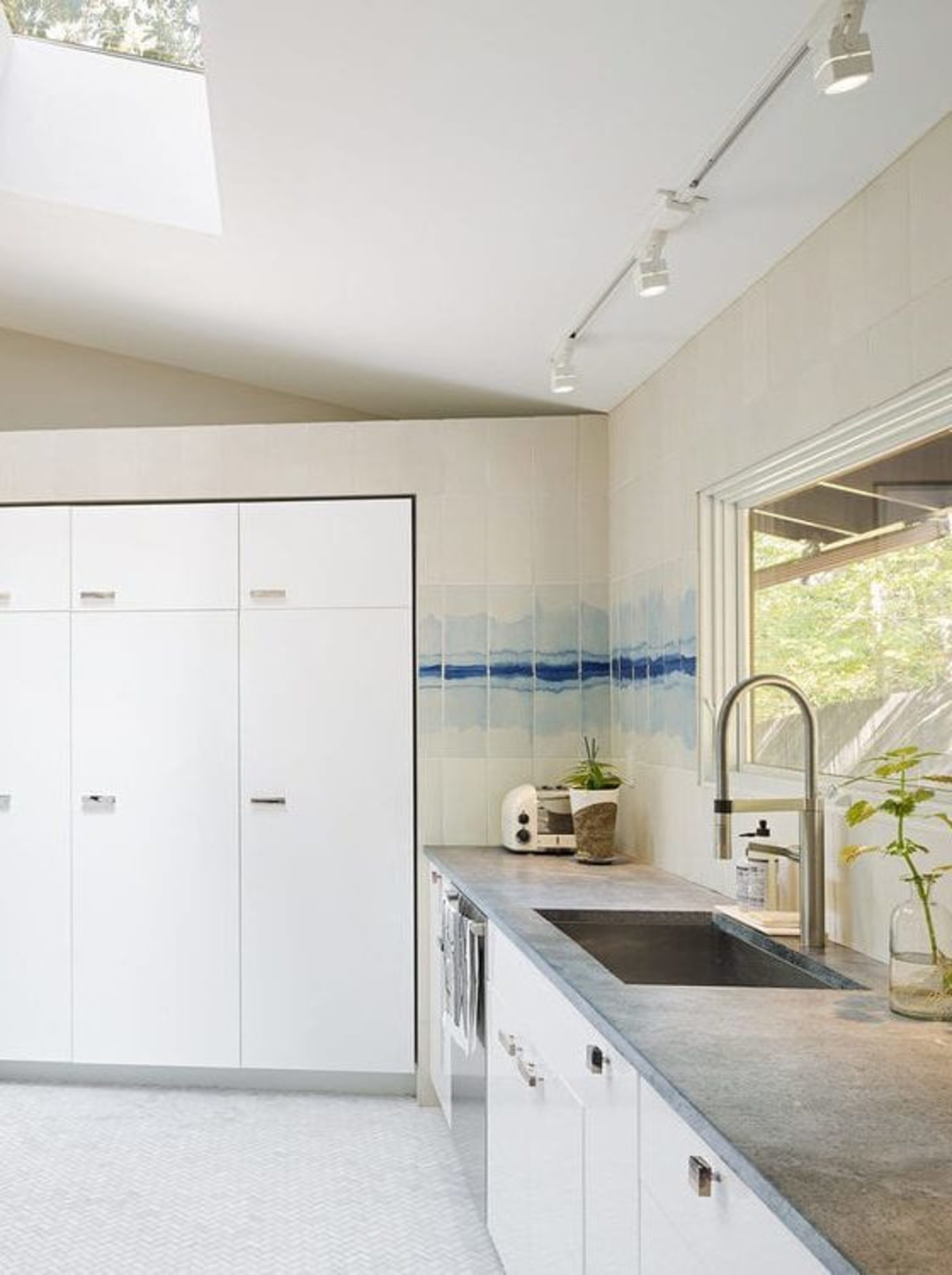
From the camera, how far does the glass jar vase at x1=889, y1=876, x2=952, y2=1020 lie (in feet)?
5.84

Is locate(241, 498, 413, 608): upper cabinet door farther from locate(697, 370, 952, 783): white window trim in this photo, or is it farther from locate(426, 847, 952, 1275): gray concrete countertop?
locate(426, 847, 952, 1275): gray concrete countertop

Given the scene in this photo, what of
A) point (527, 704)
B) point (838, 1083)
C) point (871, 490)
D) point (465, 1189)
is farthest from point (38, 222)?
point (838, 1083)

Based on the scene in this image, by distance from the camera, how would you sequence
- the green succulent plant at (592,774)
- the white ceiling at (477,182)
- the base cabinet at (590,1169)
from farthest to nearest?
the green succulent plant at (592,774), the white ceiling at (477,182), the base cabinet at (590,1169)

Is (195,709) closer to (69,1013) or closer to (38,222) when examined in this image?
(69,1013)

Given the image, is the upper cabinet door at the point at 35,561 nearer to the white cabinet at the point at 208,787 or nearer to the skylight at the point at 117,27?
the white cabinet at the point at 208,787

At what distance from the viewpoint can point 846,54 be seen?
5.07ft

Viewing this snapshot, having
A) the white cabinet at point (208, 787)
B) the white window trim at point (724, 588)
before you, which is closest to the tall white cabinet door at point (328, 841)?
the white cabinet at point (208, 787)

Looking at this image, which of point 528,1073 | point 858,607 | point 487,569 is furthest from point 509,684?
point 528,1073

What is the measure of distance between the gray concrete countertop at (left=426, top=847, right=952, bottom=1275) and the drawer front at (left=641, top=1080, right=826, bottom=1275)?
0.03 m

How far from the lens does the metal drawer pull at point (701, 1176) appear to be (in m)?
1.37

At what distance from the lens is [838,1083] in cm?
148

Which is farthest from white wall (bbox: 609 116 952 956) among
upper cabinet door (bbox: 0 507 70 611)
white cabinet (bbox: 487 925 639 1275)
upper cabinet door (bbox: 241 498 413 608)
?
upper cabinet door (bbox: 0 507 70 611)

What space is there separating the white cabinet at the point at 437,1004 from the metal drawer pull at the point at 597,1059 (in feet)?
5.58

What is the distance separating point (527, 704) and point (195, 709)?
3.74ft
